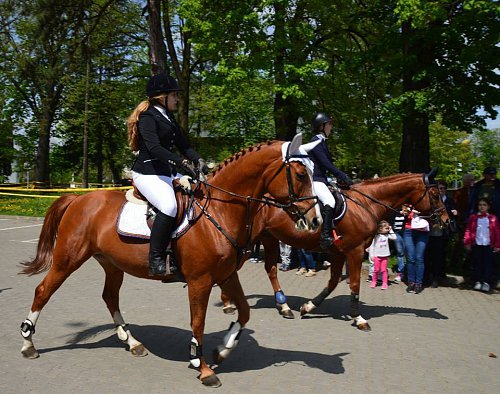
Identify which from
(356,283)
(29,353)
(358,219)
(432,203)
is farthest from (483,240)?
(29,353)

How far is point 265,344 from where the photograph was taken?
6.93 meters

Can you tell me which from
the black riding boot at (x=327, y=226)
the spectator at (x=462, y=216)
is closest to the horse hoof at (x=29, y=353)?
the black riding boot at (x=327, y=226)

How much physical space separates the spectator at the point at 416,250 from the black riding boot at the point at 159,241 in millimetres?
6665

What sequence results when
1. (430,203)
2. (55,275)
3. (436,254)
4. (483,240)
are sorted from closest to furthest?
(55,275), (430,203), (483,240), (436,254)

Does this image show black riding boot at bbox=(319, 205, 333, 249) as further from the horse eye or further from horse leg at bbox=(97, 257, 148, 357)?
horse leg at bbox=(97, 257, 148, 357)

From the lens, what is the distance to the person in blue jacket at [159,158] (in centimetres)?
550

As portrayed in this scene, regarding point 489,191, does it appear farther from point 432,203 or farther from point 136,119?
point 136,119

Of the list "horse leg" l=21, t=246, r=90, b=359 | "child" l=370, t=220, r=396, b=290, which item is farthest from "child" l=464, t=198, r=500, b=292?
"horse leg" l=21, t=246, r=90, b=359

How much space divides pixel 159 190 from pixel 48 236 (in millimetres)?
2189

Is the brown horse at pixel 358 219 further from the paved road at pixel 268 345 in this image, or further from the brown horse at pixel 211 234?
the brown horse at pixel 211 234

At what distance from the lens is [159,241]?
5.53m

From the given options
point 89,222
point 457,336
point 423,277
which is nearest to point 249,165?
point 89,222

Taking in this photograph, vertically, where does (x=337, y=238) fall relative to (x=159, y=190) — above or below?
below

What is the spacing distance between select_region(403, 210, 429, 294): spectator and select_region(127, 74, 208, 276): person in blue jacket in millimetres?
6554
